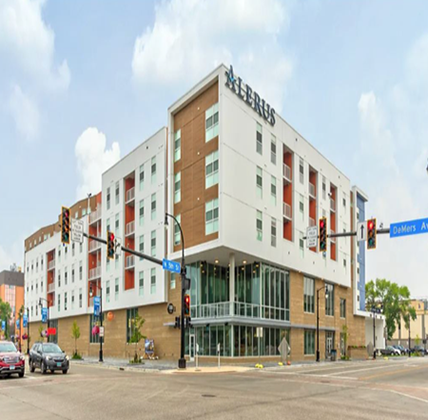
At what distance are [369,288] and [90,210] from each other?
7128 cm

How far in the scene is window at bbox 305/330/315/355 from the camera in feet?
179

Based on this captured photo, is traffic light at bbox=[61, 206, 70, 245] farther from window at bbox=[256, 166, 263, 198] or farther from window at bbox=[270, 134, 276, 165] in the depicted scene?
window at bbox=[270, 134, 276, 165]

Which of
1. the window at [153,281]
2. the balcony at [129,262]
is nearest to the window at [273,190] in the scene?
the window at [153,281]

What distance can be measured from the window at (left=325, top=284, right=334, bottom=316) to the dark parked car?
3836 centimetres

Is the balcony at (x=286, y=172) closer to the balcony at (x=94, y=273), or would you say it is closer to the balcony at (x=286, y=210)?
the balcony at (x=286, y=210)

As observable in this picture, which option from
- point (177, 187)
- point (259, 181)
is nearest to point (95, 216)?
point (177, 187)

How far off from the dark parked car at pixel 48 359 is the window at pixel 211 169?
19.3 m

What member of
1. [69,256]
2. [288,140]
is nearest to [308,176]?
[288,140]

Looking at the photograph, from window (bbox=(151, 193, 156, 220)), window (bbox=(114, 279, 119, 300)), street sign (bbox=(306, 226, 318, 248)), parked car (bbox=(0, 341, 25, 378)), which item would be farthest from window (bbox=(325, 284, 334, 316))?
parked car (bbox=(0, 341, 25, 378))

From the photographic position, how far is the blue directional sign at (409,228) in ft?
75.3

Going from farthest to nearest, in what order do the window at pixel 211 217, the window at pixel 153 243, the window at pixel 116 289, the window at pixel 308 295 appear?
the window at pixel 116 289
the window at pixel 308 295
the window at pixel 153 243
the window at pixel 211 217

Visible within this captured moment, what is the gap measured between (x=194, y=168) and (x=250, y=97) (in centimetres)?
816

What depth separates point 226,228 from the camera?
41.5 metres

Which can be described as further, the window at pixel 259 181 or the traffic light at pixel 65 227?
the window at pixel 259 181
